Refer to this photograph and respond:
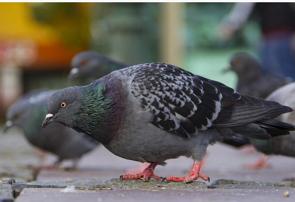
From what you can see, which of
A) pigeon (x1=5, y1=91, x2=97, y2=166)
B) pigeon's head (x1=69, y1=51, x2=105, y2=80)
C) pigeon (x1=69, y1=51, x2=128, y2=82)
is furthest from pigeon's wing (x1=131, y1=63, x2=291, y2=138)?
pigeon (x1=5, y1=91, x2=97, y2=166)

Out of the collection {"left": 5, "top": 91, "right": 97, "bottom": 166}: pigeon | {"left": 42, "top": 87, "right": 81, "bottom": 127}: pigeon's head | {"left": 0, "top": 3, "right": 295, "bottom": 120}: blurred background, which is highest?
{"left": 0, "top": 3, "right": 295, "bottom": 120}: blurred background

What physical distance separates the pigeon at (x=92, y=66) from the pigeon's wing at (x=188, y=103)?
1.90 meters

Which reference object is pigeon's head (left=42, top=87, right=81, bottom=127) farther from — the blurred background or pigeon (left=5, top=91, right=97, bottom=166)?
the blurred background

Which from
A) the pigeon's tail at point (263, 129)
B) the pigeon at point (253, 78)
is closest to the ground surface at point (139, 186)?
the pigeon's tail at point (263, 129)

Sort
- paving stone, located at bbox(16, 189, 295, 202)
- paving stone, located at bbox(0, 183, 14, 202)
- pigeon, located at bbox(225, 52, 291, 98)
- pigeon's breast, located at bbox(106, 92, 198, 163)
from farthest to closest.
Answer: pigeon, located at bbox(225, 52, 291, 98) < pigeon's breast, located at bbox(106, 92, 198, 163) < paving stone, located at bbox(16, 189, 295, 202) < paving stone, located at bbox(0, 183, 14, 202)

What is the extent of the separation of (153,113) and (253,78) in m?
2.58

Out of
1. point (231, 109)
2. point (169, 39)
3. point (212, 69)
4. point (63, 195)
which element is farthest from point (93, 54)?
point (169, 39)

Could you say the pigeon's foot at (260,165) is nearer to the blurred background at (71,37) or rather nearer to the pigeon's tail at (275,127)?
the pigeon's tail at (275,127)

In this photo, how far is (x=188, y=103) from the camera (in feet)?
17.8

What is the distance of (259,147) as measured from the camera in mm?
6832

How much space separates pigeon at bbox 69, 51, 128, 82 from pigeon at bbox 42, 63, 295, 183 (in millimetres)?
1926

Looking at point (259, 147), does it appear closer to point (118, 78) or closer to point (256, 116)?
point (256, 116)

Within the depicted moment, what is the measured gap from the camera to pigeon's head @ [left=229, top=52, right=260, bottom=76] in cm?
Answer: 784

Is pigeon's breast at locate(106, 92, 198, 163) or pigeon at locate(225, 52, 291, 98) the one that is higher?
pigeon at locate(225, 52, 291, 98)
